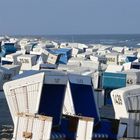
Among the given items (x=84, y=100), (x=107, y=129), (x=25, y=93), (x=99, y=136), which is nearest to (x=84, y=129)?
(x=99, y=136)

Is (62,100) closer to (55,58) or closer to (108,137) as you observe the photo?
(108,137)

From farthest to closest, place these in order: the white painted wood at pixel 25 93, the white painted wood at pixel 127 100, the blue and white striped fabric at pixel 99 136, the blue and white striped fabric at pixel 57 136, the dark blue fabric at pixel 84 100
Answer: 1. the dark blue fabric at pixel 84 100
2. the white painted wood at pixel 127 100
3. the white painted wood at pixel 25 93
4. the blue and white striped fabric at pixel 99 136
5. the blue and white striped fabric at pixel 57 136

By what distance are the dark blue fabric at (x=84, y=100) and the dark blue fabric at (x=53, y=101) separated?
1247 millimetres

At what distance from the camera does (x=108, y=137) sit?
78.1 feet

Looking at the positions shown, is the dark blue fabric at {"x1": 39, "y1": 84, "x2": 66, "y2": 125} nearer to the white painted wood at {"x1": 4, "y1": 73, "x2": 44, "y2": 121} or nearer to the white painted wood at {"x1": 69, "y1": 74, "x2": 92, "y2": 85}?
the white painted wood at {"x1": 4, "y1": 73, "x2": 44, "y2": 121}

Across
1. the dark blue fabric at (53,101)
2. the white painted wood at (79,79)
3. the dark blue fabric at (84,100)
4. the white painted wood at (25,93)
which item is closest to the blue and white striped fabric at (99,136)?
the dark blue fabric at (53,101)

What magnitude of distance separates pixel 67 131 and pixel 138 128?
10.1 feet

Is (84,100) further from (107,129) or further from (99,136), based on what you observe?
(99,136)

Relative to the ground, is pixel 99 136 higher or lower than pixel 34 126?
lower

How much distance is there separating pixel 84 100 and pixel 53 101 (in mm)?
2053

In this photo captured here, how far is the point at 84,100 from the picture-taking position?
2608cm

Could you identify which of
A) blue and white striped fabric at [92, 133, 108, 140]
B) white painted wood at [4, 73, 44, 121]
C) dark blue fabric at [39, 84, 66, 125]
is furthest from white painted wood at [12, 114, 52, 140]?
blue and white striped fabric at [92, 133, 108, 140]

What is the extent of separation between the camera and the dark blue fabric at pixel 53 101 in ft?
78.9

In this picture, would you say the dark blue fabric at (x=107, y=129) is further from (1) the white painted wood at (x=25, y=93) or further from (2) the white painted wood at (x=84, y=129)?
(1) the white painted wood at (x=25, y=93)
